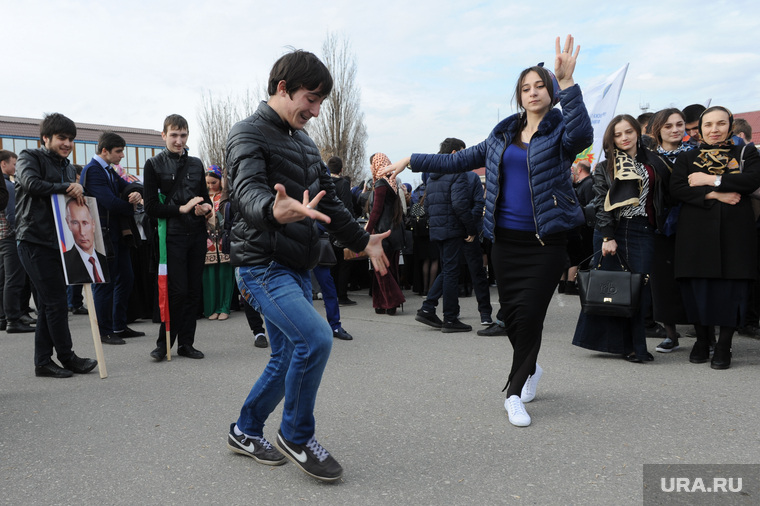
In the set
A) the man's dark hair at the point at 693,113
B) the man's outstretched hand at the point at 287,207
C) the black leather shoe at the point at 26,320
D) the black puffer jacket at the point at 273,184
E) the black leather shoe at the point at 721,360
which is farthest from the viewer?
the black leather shoe at the point at 26,320

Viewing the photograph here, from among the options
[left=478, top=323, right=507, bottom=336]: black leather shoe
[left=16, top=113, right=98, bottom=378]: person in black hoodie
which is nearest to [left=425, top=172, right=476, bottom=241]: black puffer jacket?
[left=478, top=323, right=507, bottom=336]: black leather shoe

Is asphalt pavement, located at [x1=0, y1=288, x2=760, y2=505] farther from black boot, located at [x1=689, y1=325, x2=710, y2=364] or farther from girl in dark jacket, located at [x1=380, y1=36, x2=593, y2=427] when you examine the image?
girl in dark jacket, located at [x1=380, y1=36, x2=593, y2=427]

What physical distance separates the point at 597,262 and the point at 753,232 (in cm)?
129

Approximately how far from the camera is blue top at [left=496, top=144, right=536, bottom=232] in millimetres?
4109

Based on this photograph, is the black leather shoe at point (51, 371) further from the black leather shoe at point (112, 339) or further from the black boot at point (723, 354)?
the black boot at point (723, 354)

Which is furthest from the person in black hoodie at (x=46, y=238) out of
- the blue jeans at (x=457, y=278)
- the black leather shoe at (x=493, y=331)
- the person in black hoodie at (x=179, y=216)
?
the black leather shoe at (x=493, y=331)

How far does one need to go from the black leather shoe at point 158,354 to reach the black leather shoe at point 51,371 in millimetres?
762

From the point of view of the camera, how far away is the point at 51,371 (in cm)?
536

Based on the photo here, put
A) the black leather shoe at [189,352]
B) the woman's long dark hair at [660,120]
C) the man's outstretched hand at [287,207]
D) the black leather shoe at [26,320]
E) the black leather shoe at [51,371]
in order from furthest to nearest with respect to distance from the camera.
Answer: the black leather shoe at [26,320], the woman's long dark hair at [660,120], the black leather shoe at [189,352], the black leather shoe at [51,371], the man's outstretched hand at [287,207]

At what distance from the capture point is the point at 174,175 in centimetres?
595

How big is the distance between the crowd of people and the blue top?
0.01m

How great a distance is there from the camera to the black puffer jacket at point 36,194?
5.24 metres

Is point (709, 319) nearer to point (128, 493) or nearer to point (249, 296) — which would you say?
point (249, 296)

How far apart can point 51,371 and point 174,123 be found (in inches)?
96.0
